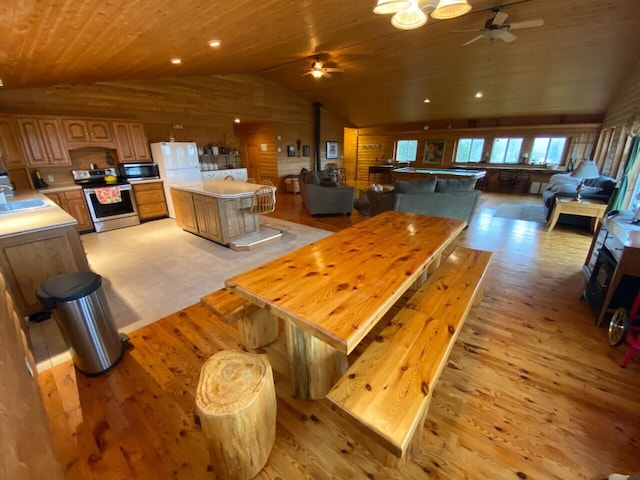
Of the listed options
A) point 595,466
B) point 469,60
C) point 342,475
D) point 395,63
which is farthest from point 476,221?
point 342,475

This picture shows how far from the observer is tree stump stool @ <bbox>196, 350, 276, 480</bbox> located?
3.61ft

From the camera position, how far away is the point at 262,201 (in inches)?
163

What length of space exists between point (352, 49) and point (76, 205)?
235 inches

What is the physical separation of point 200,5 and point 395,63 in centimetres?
505

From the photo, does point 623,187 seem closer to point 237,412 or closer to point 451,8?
point 451,8

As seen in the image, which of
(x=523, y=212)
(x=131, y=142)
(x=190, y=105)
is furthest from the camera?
(x=190, y=105)

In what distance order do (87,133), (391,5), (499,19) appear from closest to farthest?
1. (391,5)
2. (499,19)
3. (87,133)

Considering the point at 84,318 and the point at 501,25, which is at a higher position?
the point at 501,25

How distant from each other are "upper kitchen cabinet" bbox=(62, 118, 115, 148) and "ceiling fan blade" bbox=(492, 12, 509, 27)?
648cm

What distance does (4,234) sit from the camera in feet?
6.65

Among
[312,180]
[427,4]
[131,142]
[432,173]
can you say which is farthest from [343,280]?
[432,173]

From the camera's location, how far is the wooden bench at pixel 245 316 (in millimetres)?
1671

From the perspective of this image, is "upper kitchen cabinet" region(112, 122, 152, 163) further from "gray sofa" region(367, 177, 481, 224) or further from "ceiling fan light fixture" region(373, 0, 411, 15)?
"ceiling fan light fixture" region(373, 0, 411, 15)

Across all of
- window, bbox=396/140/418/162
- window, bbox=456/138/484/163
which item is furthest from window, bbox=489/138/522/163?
window, bbox=396/140/418/162
